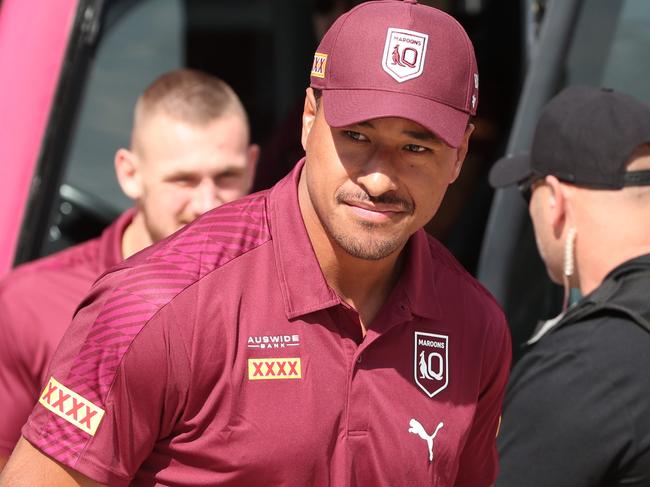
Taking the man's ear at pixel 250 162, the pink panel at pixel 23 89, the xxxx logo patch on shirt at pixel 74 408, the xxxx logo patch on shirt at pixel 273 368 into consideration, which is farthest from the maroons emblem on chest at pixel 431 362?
the pink panel at pixel 23 89

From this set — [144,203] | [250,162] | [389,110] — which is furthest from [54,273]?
[389,110]

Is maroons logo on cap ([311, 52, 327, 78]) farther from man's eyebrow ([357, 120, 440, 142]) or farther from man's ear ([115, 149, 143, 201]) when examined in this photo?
man's ear ([115, 149, 143, 201])

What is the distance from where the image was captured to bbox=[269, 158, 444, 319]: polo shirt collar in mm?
2215

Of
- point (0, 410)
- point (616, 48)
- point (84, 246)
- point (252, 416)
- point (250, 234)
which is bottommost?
point (0, 410)

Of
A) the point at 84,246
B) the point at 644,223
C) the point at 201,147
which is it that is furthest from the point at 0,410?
the point at 644,223

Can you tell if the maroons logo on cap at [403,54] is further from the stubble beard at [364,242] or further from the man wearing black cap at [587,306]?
the man wearing black cap at [587,306]

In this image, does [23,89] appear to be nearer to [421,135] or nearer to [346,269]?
[346,269]

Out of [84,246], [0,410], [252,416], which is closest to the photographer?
[252,416]

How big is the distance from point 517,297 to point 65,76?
1358 millimetres

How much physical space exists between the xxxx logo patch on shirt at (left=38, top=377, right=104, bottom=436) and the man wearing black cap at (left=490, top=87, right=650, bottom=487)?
100 cm

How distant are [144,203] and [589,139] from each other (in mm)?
1116

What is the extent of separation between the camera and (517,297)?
10.7ft

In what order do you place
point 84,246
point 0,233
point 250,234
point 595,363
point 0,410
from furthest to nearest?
1. point 0,233
2. point 84,246
3. point 0,410
4. point 595,363
5. point 250,234

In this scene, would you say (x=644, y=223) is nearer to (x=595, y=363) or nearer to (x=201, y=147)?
(x=595, y=363)
